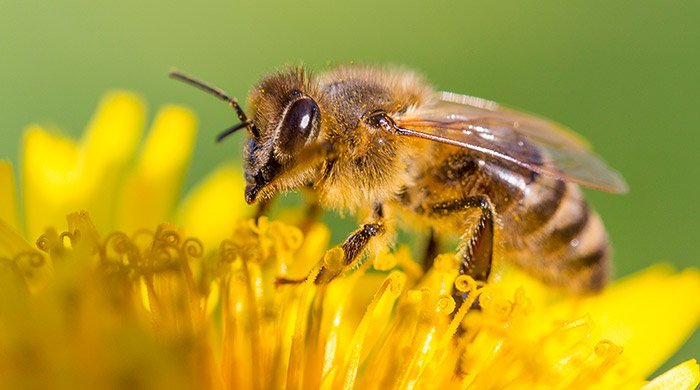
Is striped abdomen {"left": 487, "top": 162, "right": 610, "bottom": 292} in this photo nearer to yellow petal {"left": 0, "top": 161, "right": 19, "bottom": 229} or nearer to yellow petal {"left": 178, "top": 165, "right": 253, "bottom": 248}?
yellow petal {"left": 178, "top": 165, "right": 253, "bottom": 248}

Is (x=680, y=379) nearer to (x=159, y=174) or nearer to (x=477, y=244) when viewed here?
(x=477, y=244)

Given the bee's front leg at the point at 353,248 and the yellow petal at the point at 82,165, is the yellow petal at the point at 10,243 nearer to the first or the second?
the yellow petal at the point at 82,165

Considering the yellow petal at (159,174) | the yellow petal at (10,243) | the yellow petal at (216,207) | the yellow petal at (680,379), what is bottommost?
the yellow petal at (680,379)

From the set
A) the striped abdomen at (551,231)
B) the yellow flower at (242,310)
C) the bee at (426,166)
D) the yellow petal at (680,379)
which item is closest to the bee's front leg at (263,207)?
the yellow flower at (242,310)

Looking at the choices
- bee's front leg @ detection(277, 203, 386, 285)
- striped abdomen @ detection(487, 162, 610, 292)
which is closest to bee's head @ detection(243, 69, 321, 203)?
bee's front leg @ detection(277, 203, 386, 285)

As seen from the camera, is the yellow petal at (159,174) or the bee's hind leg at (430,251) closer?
the bee's hind leg at (430,251)

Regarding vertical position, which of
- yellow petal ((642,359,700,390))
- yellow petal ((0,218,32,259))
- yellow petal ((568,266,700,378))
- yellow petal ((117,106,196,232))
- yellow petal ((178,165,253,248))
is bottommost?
yellow petal ((568,266,700,378))

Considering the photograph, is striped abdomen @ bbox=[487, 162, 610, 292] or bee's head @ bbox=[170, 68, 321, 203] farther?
striped abdomen @ bbox=[487, 162, 610, 292]

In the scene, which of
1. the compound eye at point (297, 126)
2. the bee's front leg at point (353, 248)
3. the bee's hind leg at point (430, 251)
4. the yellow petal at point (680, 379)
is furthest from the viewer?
the bee's hind leg at point (430, 251)
